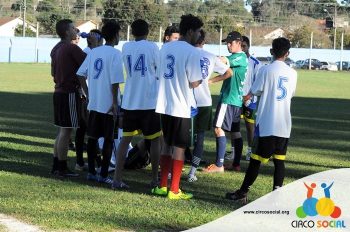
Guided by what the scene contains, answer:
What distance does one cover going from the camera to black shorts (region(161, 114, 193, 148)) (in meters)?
8.25

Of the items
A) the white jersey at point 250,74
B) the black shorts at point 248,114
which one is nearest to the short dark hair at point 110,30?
the white jersey at point 250,74

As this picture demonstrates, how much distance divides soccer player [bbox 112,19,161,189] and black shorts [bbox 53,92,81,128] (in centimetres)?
104

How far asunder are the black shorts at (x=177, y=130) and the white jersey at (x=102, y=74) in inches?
37.9

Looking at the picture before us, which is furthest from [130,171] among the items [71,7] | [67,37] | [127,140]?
[71,7]

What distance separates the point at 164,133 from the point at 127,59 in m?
1.04

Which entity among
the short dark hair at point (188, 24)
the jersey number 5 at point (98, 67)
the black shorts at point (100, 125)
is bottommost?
the black shorts at point (100, 125)

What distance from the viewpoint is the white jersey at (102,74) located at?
891 cm

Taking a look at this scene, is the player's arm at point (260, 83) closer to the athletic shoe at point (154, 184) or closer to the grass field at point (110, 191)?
the grass field at point (110, 191)

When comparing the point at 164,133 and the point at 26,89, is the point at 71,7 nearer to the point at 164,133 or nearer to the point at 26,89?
the point at 26,89

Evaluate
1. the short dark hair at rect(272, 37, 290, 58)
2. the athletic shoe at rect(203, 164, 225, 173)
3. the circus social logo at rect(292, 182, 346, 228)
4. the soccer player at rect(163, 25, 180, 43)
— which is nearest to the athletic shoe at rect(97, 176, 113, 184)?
the athletic shoe at rect(203, 164, 225, 173)

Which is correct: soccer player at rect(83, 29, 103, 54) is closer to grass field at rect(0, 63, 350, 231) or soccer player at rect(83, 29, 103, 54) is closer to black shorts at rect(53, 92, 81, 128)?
black shorts at rect(53, 92, 81, 128)

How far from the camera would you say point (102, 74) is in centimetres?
901

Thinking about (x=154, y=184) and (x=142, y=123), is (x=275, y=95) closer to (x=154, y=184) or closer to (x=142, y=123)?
(x=142, y=123)

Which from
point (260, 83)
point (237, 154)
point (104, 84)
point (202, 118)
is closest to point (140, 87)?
point (104, 84)
